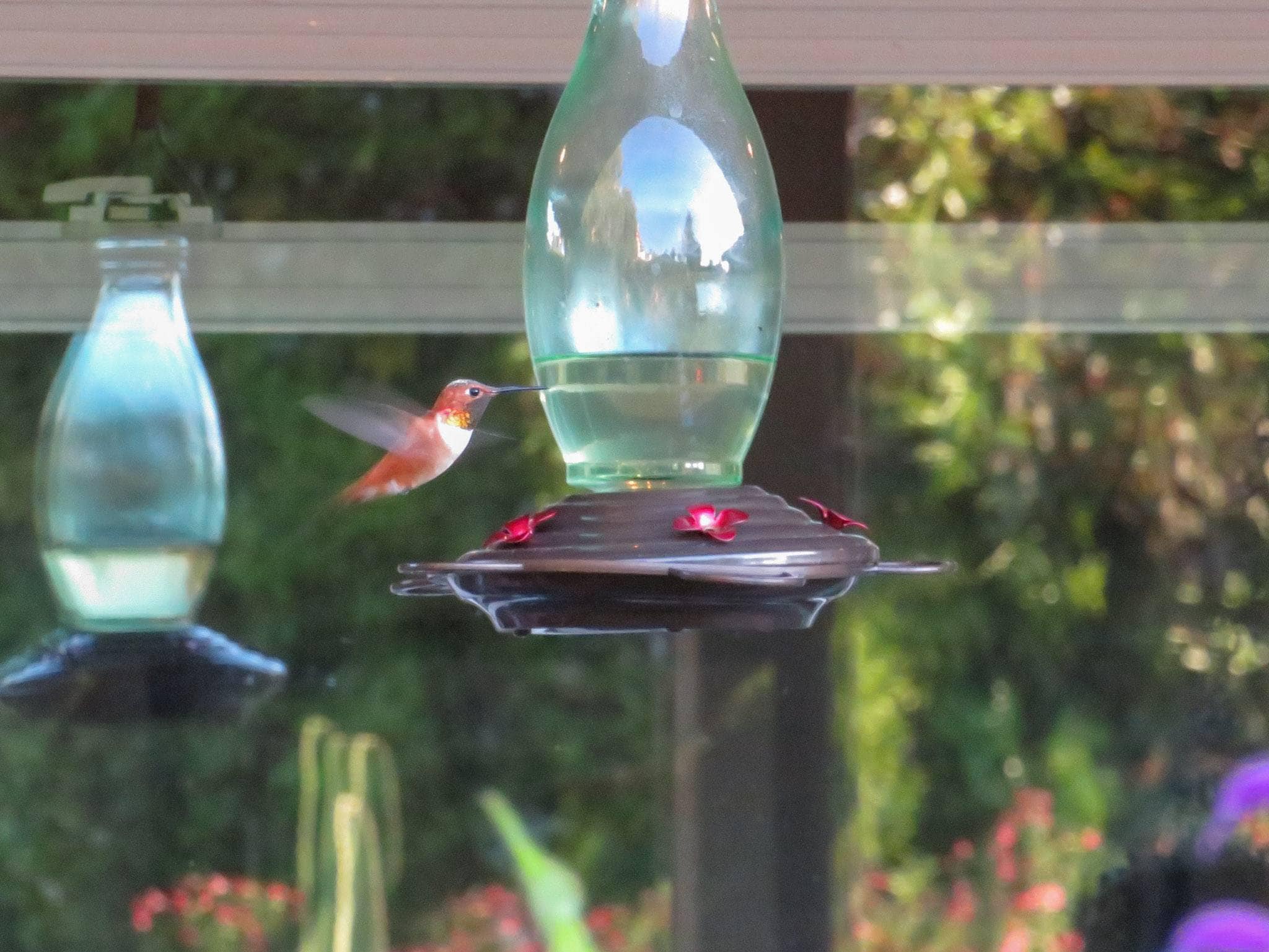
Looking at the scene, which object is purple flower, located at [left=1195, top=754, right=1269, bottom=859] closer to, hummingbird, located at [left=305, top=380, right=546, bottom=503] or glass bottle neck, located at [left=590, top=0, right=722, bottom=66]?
hummingbird, located at [left=305, top=380, right=546, bottom=503]

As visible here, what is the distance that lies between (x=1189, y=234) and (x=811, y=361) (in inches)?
22.7

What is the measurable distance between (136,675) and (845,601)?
1.02 meters

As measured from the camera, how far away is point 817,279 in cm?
237

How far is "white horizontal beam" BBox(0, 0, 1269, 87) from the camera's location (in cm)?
194

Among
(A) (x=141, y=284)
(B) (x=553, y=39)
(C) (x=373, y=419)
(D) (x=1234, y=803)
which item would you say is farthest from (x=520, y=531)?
(D) (x=1234, y=803)

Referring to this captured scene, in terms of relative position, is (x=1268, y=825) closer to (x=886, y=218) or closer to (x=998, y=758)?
(x=998, y=758)

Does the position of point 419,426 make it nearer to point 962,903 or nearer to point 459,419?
point 459,419

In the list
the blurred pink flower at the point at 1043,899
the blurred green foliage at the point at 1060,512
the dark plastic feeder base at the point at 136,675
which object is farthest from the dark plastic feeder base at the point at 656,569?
the blurred pink flower at the point at 1043,899

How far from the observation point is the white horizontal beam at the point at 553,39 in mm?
1939

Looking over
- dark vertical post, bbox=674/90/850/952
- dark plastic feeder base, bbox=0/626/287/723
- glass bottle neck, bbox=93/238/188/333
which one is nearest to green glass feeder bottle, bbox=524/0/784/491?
dark plastic feeder base, bbox=0/626/287/723

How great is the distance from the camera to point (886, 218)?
7.97 ft

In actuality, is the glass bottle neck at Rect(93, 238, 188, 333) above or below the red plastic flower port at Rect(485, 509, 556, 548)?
above

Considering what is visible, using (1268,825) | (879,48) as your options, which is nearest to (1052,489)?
(1268,825)

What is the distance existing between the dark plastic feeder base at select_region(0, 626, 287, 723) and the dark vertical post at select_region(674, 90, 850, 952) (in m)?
0.64
